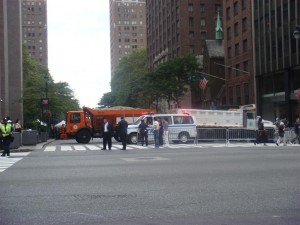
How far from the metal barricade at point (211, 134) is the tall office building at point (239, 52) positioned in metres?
25.7

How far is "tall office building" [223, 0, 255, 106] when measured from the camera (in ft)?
192

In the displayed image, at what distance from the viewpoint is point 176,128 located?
31.6 meters

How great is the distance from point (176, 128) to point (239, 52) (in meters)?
33.1

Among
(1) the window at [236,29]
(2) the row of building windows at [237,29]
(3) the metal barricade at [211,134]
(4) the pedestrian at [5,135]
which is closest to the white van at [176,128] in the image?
(3) the metal barricade at [211,134]

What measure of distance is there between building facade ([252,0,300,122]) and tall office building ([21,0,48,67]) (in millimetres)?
127529

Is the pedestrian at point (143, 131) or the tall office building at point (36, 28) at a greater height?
the tall office building at point (36, 28)

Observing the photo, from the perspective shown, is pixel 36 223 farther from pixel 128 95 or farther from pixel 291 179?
pixel 128 95

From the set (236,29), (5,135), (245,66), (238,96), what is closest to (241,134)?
(5,135)

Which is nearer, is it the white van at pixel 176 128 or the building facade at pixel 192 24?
the white van at pixel 176 128

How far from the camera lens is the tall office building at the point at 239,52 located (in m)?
58.4

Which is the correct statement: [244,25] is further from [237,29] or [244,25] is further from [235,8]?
[235,8]

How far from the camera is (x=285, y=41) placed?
47250 mm

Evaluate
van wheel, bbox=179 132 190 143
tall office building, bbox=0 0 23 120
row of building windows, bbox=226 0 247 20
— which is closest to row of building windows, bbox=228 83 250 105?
row of building windows, bbox=226 0 247 20

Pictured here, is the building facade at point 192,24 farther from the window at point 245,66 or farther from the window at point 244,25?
the window at point 244,25
